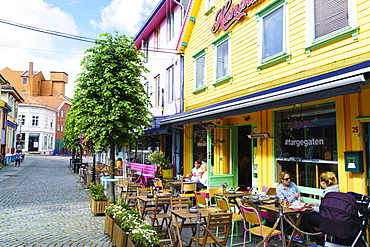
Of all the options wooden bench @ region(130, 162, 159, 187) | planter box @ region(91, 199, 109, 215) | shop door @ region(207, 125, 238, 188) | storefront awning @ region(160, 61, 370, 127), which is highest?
storefront awning @ region(160, 61, 370, 127)

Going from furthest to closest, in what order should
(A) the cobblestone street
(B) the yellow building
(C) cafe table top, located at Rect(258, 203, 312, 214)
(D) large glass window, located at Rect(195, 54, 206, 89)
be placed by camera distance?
(D) large glass window, located at Rect(195, 54, 206, 89)
(A) the cobblestone street
(B) the yellow building
(C) cafe table top, located at Rect(258, 203, 312, 214)

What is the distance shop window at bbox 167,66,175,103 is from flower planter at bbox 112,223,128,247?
910 cm

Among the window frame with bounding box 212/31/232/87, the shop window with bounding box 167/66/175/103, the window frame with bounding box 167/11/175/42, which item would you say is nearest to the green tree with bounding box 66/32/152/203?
the window frame with bounding box 212/31/232/87

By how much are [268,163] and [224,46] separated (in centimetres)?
446

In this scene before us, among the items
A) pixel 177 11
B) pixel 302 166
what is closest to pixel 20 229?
pixel 302 166

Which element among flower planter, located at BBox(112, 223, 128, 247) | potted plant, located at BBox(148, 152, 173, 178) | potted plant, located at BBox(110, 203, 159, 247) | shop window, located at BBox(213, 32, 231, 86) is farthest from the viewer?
potted plant, located at BBox(148, 152, 173, 178)

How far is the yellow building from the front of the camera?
5.48 m

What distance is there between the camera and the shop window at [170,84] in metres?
14.4

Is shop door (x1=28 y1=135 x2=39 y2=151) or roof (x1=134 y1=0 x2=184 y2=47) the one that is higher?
roof (x1=134 y1=0 x2=184 y2=47)

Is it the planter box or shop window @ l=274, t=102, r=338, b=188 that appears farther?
the planter box

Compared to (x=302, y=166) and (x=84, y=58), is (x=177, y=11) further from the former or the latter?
(x=302, y=166)

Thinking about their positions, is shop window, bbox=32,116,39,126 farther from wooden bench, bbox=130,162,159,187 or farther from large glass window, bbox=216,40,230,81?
large glass window, bbox=216,40,230,81

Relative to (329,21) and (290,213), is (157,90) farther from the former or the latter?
(290,213)

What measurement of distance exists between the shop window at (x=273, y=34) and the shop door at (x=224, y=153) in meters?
2.68
